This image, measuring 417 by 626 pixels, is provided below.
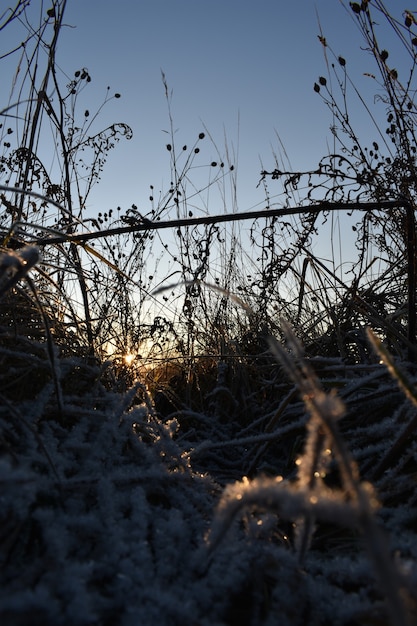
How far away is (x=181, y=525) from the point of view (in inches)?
29.4

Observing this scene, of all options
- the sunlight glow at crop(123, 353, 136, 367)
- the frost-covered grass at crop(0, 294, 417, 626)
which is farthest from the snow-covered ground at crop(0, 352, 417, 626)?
the sunlight glow at crop(123, 353, 136, 367)

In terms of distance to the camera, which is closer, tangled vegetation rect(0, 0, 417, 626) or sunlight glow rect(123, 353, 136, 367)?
tangled vegetation rect(0, 0, 417, 626)

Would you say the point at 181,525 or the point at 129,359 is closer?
the point at 181,525

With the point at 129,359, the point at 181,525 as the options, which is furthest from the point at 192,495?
the point at 129,359

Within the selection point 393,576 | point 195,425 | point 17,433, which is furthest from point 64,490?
point 195,425

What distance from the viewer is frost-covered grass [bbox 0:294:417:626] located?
18.9 inches

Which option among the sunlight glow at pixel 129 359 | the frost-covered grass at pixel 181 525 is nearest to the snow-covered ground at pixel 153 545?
the frost-covered grass at pixel 181 525

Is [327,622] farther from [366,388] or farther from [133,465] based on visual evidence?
[366,388]

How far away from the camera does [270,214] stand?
1205 millimetres

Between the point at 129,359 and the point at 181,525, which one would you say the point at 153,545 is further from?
the point at 129,359

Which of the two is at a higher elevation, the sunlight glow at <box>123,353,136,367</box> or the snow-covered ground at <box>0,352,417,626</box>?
the sunlight glow at <box>123,353,136,367</box>

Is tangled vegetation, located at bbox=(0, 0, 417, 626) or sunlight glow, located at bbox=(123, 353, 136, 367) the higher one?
sunlight glow, located at bbox=(123, 353, 136, 367)

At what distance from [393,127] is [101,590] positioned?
2274mm

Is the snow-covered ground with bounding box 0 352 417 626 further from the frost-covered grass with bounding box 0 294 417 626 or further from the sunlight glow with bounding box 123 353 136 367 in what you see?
the sunlight glow with bounding box 123 353 136 367
